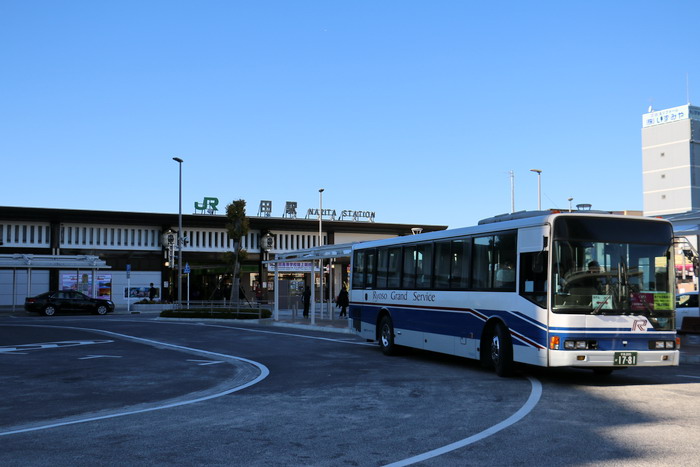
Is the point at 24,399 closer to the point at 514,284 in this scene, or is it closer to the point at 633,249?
the point at 514,284

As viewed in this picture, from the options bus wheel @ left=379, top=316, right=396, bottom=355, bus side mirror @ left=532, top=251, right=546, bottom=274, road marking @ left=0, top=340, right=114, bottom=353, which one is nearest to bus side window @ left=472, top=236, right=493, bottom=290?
bus side mirror @ left=532, top=251, right=546, bottom=274

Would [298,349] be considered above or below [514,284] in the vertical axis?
below

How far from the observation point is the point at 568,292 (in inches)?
474

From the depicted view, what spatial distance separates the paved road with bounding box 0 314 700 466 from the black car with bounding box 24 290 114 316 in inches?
1176

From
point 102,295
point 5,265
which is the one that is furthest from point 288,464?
point 102,295

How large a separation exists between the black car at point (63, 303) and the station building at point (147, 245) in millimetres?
7115

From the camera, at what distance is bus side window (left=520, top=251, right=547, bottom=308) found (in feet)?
39.9

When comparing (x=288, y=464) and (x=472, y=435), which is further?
(x=472, y=435)

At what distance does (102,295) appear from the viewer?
60.0 metres

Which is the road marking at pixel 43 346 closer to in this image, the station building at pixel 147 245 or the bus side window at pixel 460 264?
the bus side window at pixel 460 264

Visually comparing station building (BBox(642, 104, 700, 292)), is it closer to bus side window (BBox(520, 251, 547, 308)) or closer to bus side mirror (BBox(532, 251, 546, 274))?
bus side window (BBox(520, 251, 547, 308))

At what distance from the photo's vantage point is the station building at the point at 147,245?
58.4 m

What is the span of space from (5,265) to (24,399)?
3889 centimetres

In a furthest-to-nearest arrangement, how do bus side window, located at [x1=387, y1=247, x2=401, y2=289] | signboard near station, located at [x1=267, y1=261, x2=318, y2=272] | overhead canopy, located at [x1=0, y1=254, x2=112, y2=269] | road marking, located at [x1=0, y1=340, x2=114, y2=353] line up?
overhead canopy, located at [x1=0, y1=254, x2=112, y2=269], signboard near station, located at [x1=267, y1=261, x2=318, y2=272], road marking, located at [x1=0, y1=340, x2=114, y2=353], bus side window, located at [x1=387, y1=247, x2=401, y2=289]
